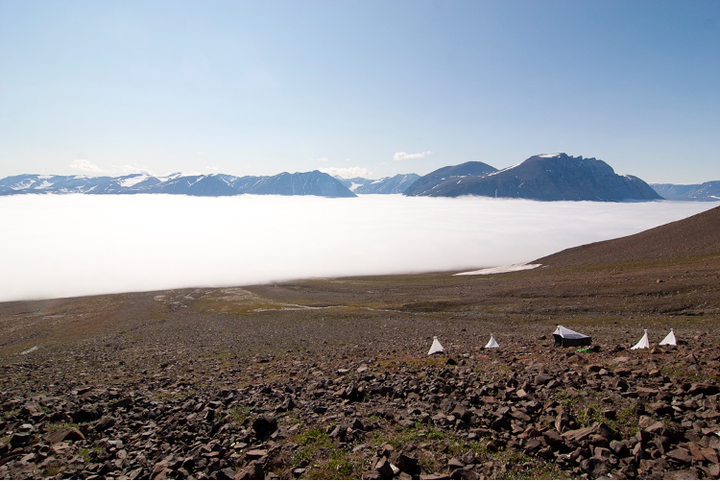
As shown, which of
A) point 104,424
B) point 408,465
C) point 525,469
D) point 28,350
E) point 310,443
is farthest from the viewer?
point 28,350

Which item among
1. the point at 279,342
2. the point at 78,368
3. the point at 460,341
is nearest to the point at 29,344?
the point at 78,368

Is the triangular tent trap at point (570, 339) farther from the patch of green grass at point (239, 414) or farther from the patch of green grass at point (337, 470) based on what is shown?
the patch of green grass at point (239, 414)

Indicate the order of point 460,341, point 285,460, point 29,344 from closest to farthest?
1. point 285,460
2. point 460,341
3. point 29,344

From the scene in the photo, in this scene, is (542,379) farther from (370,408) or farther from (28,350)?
(28,350)

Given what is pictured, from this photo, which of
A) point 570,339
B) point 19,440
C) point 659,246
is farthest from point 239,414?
point 659,246

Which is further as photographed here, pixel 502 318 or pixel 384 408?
pixel 502 318

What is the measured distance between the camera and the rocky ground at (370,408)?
10.3 metres

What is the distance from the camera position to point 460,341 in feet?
112

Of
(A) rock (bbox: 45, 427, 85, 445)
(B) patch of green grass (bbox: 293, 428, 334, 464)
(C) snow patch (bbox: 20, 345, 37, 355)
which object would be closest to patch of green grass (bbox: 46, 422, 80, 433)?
(A) rock (bbox: 45, 427, 85, 445)

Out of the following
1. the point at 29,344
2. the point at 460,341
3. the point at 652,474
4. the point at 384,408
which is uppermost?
the point at 652,474

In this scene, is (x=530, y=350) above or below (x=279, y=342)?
above

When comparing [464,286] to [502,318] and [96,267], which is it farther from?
[96,267]

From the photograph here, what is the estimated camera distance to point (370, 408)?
1523 centimetres

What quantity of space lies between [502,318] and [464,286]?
1282 inches
